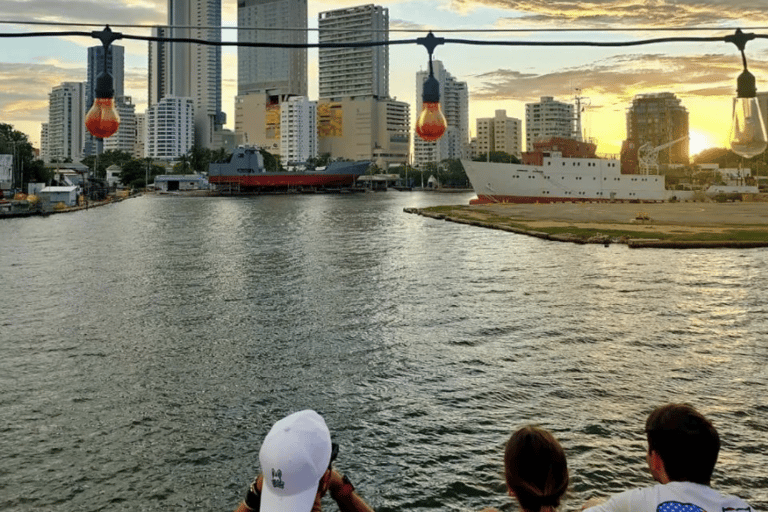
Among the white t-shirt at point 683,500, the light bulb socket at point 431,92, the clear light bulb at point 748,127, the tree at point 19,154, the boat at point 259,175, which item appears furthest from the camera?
the boat at point 259,175

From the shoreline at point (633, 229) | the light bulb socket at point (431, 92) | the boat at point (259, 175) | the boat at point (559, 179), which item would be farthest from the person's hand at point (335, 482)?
the boat at point (259, 175)

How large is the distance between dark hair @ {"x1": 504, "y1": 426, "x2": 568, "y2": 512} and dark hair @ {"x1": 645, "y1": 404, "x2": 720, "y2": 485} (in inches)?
19.5

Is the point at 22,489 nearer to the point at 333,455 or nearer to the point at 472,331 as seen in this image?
the point at 333,455

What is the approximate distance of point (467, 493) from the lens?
8.68m

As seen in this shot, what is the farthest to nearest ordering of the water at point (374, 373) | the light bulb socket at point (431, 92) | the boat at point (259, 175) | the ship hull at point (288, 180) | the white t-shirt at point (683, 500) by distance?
the ship hull at point (288, 180), the boat at point (259, 175), the water at point (374, 373), the light bulb socket at point (431, 92), the white t-shirt at point (683, 500)

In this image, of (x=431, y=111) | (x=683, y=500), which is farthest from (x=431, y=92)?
(x=683, y=500)

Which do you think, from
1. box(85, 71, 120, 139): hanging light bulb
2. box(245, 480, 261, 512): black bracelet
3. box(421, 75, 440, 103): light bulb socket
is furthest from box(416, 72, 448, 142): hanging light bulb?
box(245, 480, 261, 512): black bracelet

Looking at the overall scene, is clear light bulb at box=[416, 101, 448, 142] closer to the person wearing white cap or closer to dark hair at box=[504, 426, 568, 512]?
dark hair at box=[504, 426, 568, 512]

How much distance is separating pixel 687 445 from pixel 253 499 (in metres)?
2.11

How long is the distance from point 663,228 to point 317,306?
36.6 meters

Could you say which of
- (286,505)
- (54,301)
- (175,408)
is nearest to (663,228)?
(54,301)

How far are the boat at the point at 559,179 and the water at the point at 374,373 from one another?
221 ft

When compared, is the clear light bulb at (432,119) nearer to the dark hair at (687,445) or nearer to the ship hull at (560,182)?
the dark hair at (687,445)

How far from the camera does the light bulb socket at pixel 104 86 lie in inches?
277
